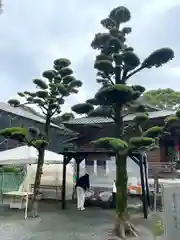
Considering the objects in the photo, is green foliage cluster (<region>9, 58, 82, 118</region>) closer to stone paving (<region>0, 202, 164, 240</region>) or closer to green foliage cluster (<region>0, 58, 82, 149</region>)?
green foliage cluster (<region>0, 58, 82, 149</region>)

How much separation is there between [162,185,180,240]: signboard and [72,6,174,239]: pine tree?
2680 mm

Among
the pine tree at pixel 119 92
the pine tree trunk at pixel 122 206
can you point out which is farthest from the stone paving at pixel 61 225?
the pine tree at pixel 119 92

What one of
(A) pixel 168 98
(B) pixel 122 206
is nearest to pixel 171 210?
(B) pixel 122 206

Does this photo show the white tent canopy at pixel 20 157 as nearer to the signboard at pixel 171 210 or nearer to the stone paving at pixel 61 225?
the stone paving at pixel 61 225

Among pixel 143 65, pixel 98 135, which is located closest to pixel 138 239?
pixel 143 65

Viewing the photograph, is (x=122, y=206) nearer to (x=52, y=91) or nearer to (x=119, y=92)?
(x=119, y=92)

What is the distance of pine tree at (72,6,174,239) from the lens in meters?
6.95

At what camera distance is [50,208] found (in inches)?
432

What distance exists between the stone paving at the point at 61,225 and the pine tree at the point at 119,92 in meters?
0.81

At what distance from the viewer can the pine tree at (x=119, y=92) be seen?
6949 millimetres

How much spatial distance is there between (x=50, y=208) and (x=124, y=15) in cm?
720

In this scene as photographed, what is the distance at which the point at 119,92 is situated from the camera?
7082mm

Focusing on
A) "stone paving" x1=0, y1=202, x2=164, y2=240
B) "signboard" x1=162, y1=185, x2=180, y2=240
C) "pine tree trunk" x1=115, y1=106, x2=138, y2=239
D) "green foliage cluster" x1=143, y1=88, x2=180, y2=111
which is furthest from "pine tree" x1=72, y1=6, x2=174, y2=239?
A: "green foliage cluster" x1=143, y1=88, x2=180, y2=111

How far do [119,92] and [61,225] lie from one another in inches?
155
